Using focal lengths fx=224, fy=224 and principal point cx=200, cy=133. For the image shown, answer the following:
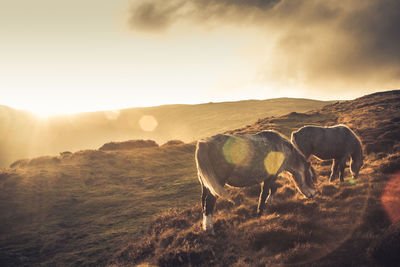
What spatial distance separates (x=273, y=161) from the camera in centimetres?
748

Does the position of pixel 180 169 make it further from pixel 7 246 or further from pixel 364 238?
pixel 364 238

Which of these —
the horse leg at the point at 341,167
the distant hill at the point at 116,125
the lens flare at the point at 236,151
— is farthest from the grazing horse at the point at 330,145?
the distant hill at the point at 116,125

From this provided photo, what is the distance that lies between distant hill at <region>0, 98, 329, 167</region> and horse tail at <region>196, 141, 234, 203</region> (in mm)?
72659

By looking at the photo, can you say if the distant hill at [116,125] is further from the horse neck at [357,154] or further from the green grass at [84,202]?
the horse neck at [357,154]

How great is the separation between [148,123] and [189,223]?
124170 millimetres

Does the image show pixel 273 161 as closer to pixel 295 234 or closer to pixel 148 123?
pixel 295 234

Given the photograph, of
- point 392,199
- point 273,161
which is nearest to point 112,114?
point 273,161

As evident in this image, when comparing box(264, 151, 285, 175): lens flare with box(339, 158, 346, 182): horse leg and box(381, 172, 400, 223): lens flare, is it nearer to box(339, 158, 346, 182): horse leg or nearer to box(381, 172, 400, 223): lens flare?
box(381, 172, 400, 223): lens flare

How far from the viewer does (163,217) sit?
33.7 feet

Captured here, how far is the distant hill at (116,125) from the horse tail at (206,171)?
72.7 m

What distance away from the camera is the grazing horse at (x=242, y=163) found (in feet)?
21.3

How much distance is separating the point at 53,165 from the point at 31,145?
86.9 meters

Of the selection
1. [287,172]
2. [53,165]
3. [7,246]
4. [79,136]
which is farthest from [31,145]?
[287,172]

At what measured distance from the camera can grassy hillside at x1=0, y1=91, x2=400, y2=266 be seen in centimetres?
548
